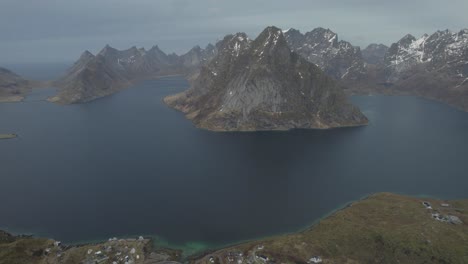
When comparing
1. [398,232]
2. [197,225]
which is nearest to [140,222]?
[197,225]

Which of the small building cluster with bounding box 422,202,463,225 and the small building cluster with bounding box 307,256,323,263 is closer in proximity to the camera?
the small building cluster with bounding box 307,256,323,263

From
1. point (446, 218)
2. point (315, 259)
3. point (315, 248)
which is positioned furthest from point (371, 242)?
point (446, 218)

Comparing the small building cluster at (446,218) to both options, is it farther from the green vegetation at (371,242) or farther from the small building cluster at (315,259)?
the small building cluster at (315,259)

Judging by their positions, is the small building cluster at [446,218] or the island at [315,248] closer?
the island at [315,248]

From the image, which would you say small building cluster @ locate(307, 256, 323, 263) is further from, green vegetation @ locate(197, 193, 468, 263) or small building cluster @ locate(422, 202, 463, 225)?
small building cluster @ locate(422, 202, 463, 225)

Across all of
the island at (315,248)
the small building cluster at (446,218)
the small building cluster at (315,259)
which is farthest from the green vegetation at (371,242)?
the small building cluster at (446,218)

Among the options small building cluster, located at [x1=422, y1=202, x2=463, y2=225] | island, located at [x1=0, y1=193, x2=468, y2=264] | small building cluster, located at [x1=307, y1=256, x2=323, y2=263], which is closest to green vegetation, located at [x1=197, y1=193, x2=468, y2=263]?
island, located at [x1=0, y1=193, x2=468, y2=264]

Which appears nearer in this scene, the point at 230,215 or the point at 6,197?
the point at 230,215

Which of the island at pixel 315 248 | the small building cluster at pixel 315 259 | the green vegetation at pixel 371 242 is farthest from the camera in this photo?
the green vegetation at pixel 371 242

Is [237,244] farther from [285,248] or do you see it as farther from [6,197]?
[6,197]
